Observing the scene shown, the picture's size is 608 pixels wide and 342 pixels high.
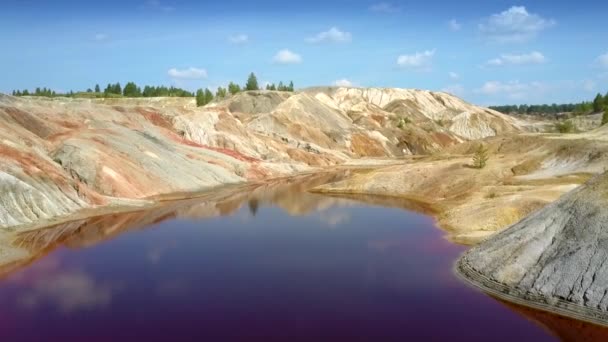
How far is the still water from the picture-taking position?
26.4 metres

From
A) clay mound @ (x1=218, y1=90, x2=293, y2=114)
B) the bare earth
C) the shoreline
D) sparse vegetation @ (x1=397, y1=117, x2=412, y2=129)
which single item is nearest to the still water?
the shoreline

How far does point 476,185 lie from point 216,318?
1884 inches

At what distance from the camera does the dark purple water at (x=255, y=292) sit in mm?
26250

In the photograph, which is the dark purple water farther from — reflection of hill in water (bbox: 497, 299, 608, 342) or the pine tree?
the pine tree

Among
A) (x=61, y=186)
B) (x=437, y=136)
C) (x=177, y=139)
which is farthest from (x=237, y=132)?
(x=437, y=136)

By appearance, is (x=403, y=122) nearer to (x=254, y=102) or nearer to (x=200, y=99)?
(x=254, y=102)

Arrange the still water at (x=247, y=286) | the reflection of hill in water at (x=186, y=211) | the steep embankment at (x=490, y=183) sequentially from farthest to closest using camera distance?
the steep embankment at (x=490, y=183) < the reflection of hill in water at (x=186, y=211) < the still water at (x=247, y=286)

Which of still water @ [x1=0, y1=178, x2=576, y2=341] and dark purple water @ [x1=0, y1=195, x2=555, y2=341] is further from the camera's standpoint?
still water @ [x1=0, y1=178, x2=576, y2=341]

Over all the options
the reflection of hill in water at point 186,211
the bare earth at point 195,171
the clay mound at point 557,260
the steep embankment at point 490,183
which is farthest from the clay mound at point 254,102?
the clay mound at point 557,260

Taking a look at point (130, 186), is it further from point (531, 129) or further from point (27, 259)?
point (531, 129)

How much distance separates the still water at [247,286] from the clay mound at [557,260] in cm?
179

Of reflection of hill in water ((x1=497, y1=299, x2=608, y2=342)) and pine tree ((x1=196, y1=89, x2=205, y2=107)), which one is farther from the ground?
pine tree ((x1=196, y1=89, x2=205, y2=107))

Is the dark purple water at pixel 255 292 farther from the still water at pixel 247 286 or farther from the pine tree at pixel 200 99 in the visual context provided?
the pine tree at pixel 200 99

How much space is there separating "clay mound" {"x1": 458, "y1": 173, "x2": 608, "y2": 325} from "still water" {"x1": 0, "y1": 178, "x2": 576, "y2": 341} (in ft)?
5.89
